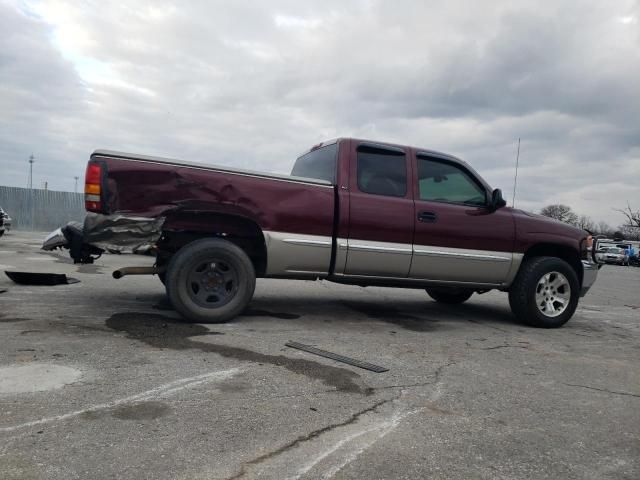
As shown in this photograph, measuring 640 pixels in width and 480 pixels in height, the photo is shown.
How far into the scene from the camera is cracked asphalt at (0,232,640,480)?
242 cm

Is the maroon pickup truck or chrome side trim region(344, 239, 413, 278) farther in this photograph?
chrome side trim region(344, 239, 413, 278)

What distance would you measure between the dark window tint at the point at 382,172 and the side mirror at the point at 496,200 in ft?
3.65

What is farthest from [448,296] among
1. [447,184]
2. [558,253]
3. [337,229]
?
[337,229]

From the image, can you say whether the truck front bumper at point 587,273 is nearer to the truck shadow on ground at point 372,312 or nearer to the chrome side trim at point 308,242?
the truck shadow on ground at point 372,312

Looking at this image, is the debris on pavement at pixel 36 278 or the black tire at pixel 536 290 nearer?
the black tire at pixel 536 290

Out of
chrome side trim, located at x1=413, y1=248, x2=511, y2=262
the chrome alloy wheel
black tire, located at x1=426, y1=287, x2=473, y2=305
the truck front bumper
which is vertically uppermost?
chrome side trim, located at x1=413, y1=248, x2=511, y2=262

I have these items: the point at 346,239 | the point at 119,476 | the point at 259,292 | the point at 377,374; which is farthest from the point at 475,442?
the point at 259,292

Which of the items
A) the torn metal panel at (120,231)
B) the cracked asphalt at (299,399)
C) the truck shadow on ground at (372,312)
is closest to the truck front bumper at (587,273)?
the cracked asphalt at (299,399)

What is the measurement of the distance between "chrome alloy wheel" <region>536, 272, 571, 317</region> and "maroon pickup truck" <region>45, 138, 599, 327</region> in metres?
0.01

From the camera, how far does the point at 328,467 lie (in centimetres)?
238

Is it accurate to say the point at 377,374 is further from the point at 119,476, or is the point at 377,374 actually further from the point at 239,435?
Result: the point at 119,476

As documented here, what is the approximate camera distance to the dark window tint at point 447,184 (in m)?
5.85

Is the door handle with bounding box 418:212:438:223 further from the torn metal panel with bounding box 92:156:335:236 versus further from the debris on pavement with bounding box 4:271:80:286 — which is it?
the debris on pavement with bounding box 4:271:80:286

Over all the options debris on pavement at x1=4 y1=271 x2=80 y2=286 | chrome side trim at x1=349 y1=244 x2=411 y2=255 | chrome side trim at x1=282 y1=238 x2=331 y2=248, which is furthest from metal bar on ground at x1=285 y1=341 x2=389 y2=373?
debris on pavement at x1=4 y1=271 x2=80 y2=286
